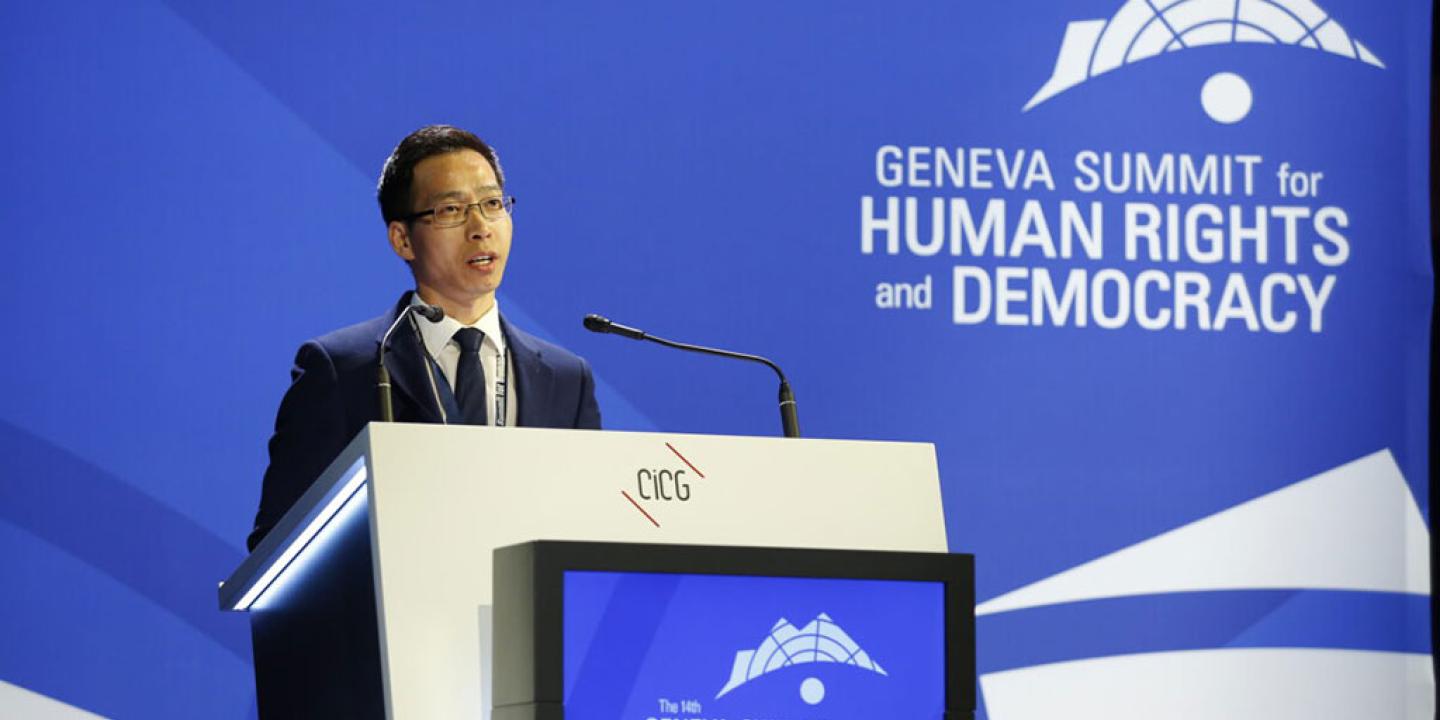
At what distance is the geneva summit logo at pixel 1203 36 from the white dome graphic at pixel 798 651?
109 inches

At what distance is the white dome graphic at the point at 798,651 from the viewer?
1.67 metres

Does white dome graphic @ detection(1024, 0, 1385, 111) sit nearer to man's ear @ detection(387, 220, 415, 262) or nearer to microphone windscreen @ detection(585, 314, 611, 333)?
man's ear @ detection(387, 220, 415, 262)

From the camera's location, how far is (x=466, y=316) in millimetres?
3420

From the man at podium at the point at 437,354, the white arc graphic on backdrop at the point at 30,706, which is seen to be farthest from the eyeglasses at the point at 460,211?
the white arc graphic on backdrop at the point at 30,706

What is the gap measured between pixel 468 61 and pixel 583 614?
2.67 meters

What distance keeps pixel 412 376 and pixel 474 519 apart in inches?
41.8

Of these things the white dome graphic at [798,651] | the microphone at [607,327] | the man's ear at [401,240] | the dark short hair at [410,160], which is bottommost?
the white dome graphic at [798,651]

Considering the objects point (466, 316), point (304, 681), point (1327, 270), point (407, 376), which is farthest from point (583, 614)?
point (1327, 270)

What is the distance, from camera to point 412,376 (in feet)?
9.34

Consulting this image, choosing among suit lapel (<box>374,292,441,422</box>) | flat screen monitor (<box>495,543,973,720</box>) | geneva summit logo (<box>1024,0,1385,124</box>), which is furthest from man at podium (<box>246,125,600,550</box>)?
geneva summit logo (<box>1024,0,1385,124</box>)

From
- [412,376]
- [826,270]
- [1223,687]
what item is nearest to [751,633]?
[412,376]

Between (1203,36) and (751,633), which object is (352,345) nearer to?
(751,633)

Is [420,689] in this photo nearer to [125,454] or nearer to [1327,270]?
[125,454]

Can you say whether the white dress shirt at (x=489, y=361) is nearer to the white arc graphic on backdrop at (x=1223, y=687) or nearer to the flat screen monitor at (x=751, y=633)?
the flat screen monitor at (x=751, y=633)
